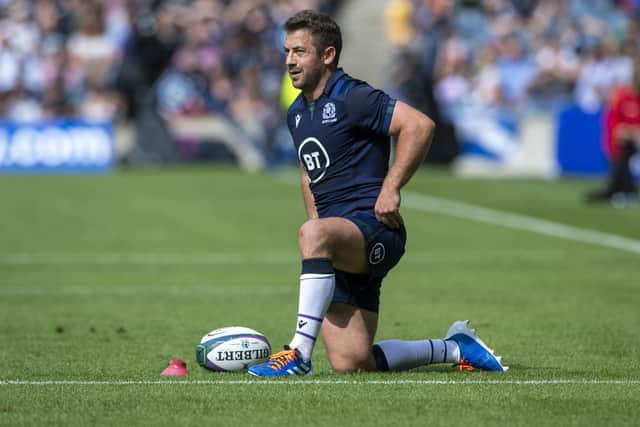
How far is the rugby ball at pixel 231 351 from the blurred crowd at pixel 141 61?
932 inches

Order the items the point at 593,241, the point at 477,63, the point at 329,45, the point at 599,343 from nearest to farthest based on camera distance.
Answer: the point at 329,45 → the point at 599,343 → the point at 593,241 → the point at 477,63

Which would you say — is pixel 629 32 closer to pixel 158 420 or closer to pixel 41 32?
pixel 41 32

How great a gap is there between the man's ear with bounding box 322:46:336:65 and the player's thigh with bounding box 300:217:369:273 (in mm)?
932

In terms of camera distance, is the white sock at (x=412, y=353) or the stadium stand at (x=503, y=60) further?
the stadium stand at (x=503, y=60)

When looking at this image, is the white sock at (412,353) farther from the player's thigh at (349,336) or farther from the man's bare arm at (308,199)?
the man's bare arm at (308,199)

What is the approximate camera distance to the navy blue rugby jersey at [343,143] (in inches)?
324

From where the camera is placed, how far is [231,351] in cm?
836

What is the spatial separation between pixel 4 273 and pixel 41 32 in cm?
2018

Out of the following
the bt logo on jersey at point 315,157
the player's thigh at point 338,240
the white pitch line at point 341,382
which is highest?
the bt logo on jersey at point 315,157

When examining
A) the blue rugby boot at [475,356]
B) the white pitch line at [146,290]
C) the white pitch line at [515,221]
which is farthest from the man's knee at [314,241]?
the white pitch line at [515,221]

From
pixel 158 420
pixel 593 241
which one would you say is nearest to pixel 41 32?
pixel 593 241

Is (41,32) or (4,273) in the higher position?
(41,32)

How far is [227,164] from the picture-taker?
3384cm

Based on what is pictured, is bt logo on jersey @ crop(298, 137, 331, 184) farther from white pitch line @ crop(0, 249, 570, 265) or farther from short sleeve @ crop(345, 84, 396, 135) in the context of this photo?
white pitch line @ crop(0, 249, 570, 265)
